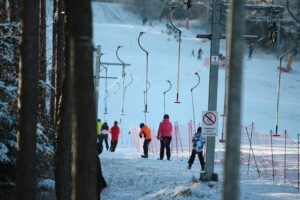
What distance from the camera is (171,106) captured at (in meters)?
46.1

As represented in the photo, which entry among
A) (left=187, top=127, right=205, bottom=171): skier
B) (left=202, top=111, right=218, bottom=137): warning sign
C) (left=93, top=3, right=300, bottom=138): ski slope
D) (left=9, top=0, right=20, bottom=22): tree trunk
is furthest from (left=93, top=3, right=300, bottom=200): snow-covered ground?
(left=9, top=0, right=20, bottom=22): tree trunk

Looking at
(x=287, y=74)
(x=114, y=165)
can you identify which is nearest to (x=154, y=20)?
(x=287, y=74)

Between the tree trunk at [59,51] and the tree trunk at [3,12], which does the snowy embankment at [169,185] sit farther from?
the tree trunk at [3,12]

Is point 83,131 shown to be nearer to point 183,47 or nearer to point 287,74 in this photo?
point 287,74

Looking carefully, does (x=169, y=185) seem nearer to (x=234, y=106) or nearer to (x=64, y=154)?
(x=64, y=154)

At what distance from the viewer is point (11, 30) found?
14984mm

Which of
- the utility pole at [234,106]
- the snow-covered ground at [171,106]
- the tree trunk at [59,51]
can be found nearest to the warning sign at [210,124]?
the snow-covered ground at [171,106]

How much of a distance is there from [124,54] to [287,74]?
16509mm

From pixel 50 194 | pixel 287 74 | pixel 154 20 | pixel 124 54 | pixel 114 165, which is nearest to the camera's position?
pixel 50 194

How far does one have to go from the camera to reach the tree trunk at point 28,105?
10.6 meters

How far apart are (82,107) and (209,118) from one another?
36.7 ft

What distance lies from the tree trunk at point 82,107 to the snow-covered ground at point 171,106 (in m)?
9.11

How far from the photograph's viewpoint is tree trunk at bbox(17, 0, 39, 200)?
10648mm

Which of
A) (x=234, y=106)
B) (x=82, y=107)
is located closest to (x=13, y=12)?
(x=82, y=107)
